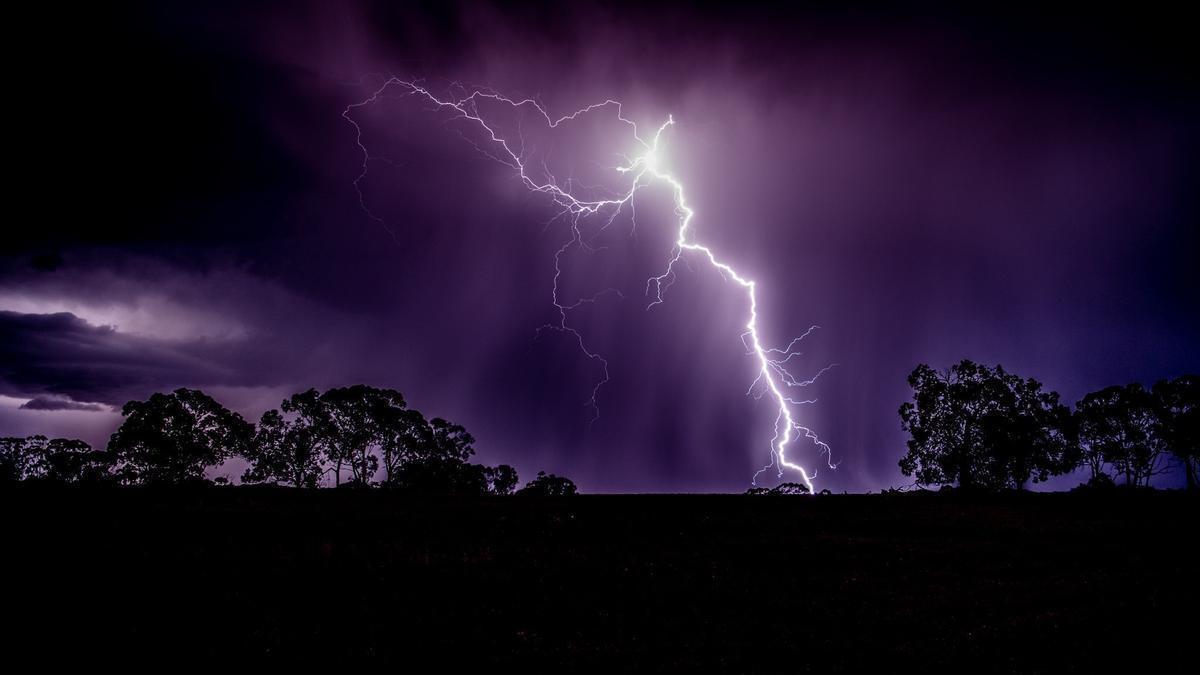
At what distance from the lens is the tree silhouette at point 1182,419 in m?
54.9

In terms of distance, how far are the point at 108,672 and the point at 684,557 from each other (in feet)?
47.1

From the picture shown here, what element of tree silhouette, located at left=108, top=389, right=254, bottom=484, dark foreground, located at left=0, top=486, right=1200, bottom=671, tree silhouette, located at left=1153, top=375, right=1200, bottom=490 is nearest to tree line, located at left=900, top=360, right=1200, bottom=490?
tree silhouette, located at left=1153, top=375, right=1200, bottom=490

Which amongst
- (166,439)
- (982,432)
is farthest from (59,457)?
(982,432)

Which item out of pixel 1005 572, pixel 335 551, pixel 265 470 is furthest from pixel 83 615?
pixel 265 470

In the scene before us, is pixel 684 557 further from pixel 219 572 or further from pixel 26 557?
pixel 26 557

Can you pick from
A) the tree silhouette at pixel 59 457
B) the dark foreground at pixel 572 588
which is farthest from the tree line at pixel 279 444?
the dark foreground at pixel 572 588

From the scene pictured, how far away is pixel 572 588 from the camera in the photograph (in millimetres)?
14867

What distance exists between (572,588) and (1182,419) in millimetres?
69853

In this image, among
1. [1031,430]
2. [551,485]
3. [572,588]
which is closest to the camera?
[572,588]

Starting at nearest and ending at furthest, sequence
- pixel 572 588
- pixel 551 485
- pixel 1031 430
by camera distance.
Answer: pixel 572 588, pixel 1031 430, pixel 551 485

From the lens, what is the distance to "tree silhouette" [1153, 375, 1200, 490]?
180ft

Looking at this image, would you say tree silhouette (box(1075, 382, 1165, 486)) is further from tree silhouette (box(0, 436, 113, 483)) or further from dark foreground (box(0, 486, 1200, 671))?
tree silhouette (box(0, 436, 113, 483))

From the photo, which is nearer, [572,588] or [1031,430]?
[572,588]

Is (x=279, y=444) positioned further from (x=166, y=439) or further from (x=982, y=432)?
(x=982, y=432)
